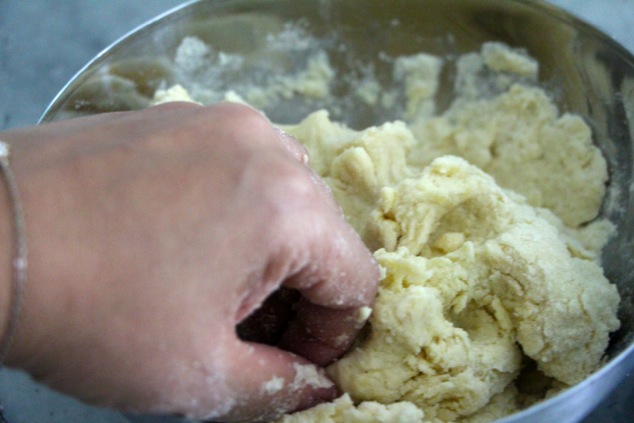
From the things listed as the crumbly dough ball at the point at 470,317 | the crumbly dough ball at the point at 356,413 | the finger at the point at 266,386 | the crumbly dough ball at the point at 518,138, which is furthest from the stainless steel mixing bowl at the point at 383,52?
the finger at the point at 266,386

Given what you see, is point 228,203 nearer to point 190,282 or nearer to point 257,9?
point 190,282

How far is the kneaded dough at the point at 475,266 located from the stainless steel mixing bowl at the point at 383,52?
42 millimetres

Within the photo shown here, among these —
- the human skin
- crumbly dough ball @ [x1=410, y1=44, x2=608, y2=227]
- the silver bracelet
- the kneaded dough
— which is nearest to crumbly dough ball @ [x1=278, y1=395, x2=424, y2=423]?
the kneaded dough

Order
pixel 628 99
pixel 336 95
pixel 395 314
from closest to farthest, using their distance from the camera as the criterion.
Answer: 1. pixel 395 314
2. pixel 628 99
3. pixel 336 95

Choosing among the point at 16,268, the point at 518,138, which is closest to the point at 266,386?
the point at 16,268

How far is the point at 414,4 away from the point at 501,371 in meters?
0.82

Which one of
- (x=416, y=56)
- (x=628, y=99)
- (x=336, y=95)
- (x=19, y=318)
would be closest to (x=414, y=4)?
(x=416, y=56)

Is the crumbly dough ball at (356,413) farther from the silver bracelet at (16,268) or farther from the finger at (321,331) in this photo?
the silver bracelet at (16,268)

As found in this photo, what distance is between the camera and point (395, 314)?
93cm

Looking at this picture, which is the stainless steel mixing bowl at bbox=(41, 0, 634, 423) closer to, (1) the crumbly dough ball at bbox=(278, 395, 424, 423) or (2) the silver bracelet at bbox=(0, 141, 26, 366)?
(1) the crumbly dough ball at bbox=(278, 395, 424, 423)

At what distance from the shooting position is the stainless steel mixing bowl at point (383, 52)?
1225mm

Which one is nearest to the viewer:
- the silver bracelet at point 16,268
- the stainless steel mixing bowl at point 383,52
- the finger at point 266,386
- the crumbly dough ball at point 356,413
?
the silver bracelet at point 16,268

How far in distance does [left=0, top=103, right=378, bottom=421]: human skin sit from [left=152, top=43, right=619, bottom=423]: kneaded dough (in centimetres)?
21

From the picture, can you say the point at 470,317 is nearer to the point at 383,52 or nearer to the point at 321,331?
the point at 321,331
